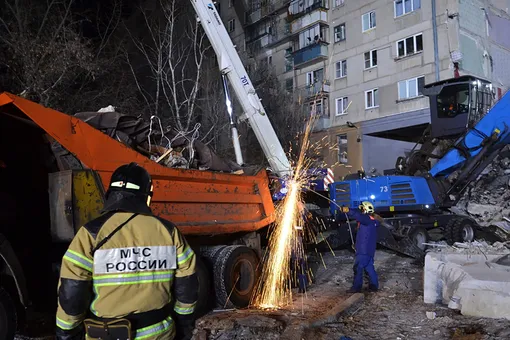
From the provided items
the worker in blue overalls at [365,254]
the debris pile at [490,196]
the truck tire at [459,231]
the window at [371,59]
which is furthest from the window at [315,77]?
the worker in blue overalls at [365,254]

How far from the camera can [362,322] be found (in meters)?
5.71

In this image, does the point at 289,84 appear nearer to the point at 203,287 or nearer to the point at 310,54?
the point at 310,54

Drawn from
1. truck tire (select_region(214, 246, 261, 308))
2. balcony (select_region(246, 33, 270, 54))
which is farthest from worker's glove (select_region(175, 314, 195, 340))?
balcony (select_region(246, 33, 270, 54))

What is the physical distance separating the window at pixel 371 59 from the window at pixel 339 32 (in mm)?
2355

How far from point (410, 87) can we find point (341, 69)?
5.24 meters

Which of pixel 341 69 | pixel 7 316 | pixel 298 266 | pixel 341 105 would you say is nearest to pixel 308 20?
pixel 341 69

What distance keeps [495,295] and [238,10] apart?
3197 centimetres

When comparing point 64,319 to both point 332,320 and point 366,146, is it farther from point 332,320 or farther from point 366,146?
point 366,146

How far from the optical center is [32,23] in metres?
13.2

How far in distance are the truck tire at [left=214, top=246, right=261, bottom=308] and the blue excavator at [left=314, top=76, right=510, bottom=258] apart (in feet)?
15.4

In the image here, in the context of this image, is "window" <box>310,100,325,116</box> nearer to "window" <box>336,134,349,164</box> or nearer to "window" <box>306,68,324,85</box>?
"window" <box>306,68,324,85</box>

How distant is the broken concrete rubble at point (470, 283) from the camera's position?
5.34 m

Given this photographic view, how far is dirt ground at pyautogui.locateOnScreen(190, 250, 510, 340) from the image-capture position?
5066 mm

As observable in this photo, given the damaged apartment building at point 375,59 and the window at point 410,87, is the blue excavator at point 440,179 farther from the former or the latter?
the window at point 410,87
